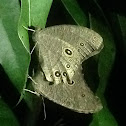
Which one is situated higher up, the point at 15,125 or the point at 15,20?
the point at 15,20

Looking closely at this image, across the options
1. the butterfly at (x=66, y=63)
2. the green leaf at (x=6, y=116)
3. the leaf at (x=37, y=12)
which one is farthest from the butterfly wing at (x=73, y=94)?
the leaf at (x=37, y=12)

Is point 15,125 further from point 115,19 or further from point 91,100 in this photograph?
point 115,19

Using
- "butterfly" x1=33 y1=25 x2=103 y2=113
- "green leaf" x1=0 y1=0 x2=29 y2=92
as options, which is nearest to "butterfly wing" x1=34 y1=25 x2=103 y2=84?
"butterfly" x1=33 y1=25 x2=103 y2=113

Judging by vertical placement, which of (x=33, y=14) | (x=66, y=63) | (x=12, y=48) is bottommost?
(x=66, y=63)

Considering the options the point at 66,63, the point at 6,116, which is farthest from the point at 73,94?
the point at 6,116

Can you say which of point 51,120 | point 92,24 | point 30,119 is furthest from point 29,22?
point 51,120

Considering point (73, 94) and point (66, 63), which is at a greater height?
point (66, 63)

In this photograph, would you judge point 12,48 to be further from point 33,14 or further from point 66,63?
point 66,63
